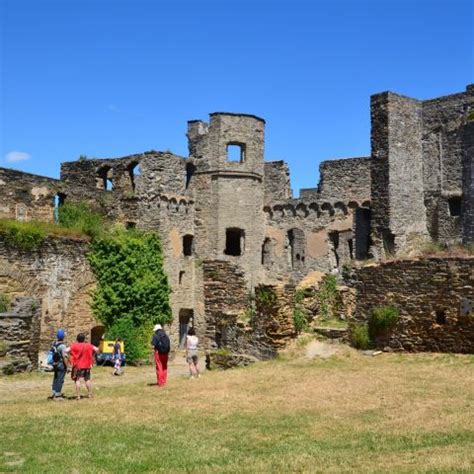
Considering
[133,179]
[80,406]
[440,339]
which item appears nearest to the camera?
[80,406]

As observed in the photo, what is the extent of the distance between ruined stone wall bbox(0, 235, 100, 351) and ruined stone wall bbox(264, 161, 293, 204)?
12.3 m

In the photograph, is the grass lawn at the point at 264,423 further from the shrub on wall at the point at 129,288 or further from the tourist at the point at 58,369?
the shrub on wall at the point at 129,288

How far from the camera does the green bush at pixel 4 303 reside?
833 inches

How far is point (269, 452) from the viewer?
9117mm

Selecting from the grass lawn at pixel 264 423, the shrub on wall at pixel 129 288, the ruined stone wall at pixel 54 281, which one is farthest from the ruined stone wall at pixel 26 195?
the grass lawn at pixel 264 423

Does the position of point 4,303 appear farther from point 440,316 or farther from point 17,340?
point 440,316

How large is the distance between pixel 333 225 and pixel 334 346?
1592 centimetres

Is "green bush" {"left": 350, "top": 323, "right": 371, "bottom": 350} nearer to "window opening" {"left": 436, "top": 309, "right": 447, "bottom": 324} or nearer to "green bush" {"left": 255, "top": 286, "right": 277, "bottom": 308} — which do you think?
"window opening" {"left": 436, "top": 309, "right": 447, "bottom": 324}

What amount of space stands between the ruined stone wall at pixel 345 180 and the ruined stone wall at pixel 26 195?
45.2ft

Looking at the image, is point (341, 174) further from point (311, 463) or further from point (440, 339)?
point (311, 463)

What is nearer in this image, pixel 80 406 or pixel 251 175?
pixel 80 406

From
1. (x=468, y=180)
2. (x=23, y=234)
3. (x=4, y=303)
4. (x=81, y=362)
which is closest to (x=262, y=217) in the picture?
(x=468, y=180)

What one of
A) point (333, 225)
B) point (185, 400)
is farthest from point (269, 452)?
point (333, 225)

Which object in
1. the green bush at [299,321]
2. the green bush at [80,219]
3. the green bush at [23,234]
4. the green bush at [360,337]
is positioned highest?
the green bush at [80,219]
